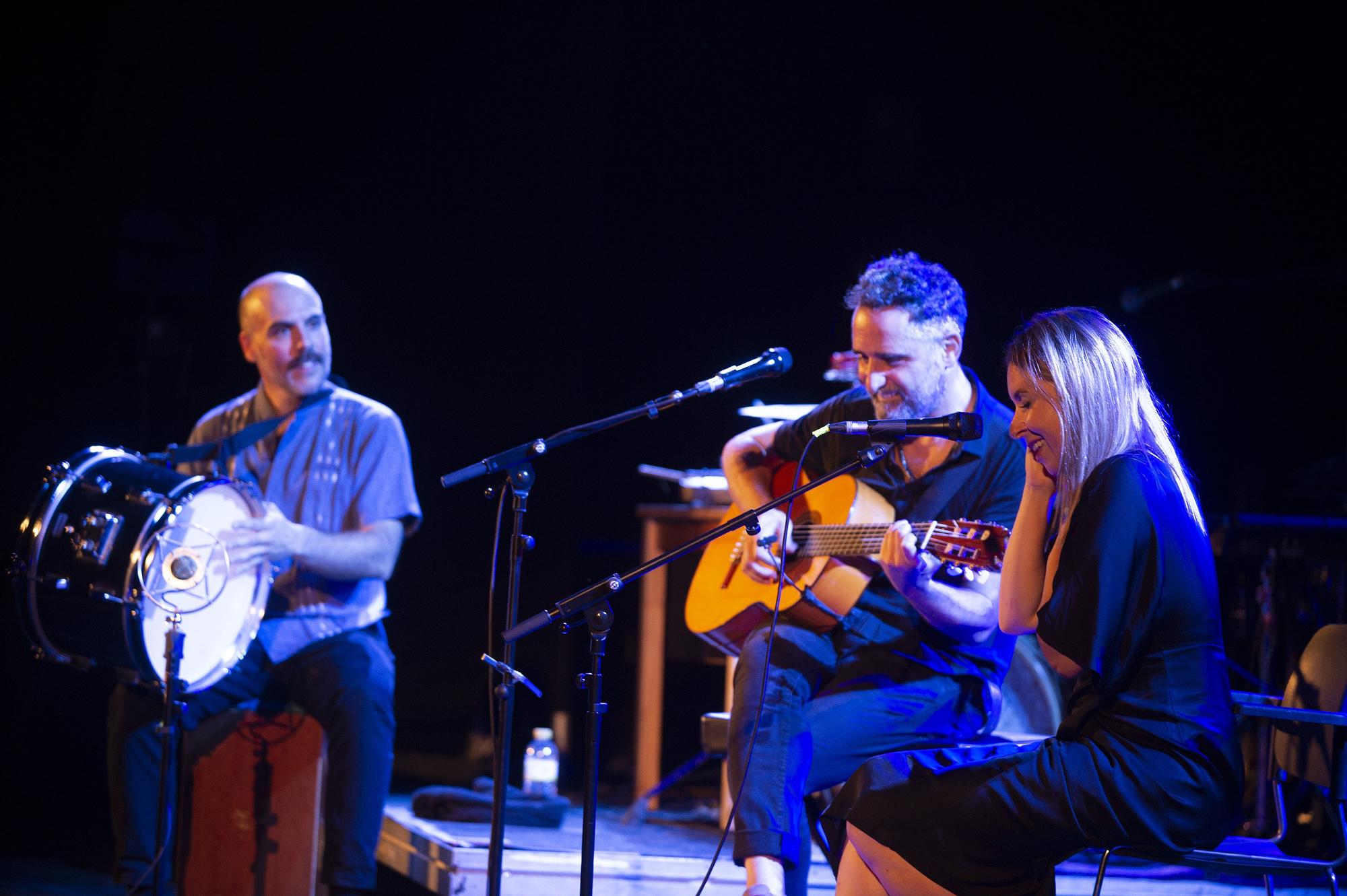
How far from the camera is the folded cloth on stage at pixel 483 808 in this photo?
4.21 m

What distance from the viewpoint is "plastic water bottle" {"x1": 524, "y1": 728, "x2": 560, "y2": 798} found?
14.9ft

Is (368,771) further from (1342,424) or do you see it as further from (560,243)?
(1342,424)

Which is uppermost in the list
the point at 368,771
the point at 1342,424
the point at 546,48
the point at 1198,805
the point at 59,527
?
the point at 546,48

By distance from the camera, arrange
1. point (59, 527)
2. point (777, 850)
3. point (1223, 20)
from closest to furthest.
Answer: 1. point (777, 850)
2. point (59, 527)
3. point (1223, 20)

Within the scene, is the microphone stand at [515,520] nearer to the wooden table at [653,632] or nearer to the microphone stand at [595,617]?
the microphone stand at [595,617]

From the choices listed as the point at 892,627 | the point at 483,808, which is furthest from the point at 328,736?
the point at 892,627

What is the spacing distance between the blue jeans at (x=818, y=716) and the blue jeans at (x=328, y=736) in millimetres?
1263

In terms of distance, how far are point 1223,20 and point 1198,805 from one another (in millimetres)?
4176

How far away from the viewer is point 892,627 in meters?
3.06

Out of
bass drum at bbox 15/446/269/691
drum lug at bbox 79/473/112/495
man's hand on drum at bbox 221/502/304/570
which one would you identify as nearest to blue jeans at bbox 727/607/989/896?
man's hand on drum at bbox 221/502/304/570

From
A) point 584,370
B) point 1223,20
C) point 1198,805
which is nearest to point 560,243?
point 584,370

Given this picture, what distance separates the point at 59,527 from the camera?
355 centimetres

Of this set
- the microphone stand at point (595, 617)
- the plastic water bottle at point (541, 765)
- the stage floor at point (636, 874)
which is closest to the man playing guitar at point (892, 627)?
the microphone stand at point (595, 617)

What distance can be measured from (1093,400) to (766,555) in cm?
109
